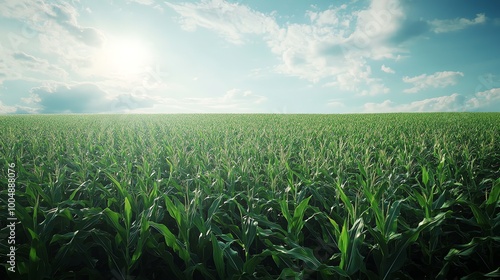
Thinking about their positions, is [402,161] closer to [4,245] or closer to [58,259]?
[58,259]

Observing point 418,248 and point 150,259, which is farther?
point 418,248

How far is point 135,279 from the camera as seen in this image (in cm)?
299

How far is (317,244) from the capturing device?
386cm

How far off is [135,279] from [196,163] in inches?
144

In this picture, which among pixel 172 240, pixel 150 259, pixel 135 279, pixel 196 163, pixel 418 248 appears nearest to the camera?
pixel 172 240

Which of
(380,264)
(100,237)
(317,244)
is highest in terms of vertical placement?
(100,237)

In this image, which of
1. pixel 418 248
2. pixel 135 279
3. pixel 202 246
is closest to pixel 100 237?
pixel 135 279

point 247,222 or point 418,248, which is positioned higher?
point 247,222

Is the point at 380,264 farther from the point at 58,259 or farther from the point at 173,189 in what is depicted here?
the point at 173,189

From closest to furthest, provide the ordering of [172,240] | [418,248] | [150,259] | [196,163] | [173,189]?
[172,240] < [150,259] < [418,248] < [173,189] < [196,163]

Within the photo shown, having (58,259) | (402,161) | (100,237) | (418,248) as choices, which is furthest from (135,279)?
(402,161)

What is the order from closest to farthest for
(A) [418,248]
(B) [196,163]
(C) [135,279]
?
(C) [135,279] → (A) [418,248] → (B) [196,163]

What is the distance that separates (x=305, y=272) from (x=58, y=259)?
256cm

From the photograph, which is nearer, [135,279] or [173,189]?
[135,279]
